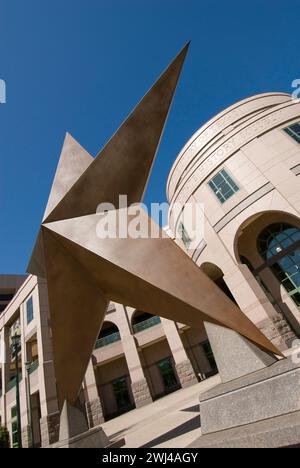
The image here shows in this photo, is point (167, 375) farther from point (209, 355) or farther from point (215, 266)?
point (215, 266)

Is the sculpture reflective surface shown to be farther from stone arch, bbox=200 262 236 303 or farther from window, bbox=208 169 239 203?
window, bbox=208 169 239 203

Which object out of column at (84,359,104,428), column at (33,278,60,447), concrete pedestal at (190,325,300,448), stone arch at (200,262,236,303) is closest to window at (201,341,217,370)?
stone arch at (200,262,236,303)

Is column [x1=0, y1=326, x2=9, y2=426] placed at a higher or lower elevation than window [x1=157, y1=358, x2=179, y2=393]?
higher

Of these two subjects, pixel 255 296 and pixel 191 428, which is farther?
pixel 255 296

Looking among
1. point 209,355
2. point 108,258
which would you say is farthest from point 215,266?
point 108,258

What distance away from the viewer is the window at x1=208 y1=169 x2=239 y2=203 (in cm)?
1781

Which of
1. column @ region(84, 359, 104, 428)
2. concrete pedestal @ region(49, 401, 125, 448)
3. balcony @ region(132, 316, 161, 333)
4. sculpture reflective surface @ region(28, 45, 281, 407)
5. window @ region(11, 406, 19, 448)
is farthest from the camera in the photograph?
balcony @ region(132, 316, 161, 333)

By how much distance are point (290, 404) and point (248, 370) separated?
2.86 ft

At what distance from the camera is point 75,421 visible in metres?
6.39

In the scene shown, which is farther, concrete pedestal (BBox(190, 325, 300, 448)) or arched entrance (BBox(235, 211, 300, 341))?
arched entrance (BBox(235, 211, 300, 341))

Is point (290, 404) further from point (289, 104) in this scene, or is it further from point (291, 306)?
point (289, 104)

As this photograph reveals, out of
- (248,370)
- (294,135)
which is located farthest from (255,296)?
(248,370)

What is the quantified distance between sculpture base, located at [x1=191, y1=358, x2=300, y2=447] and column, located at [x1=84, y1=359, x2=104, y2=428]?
19.0 metres

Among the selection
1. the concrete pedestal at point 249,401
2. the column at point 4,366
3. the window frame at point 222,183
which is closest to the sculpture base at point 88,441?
the concrete pedestal at point 249,401
